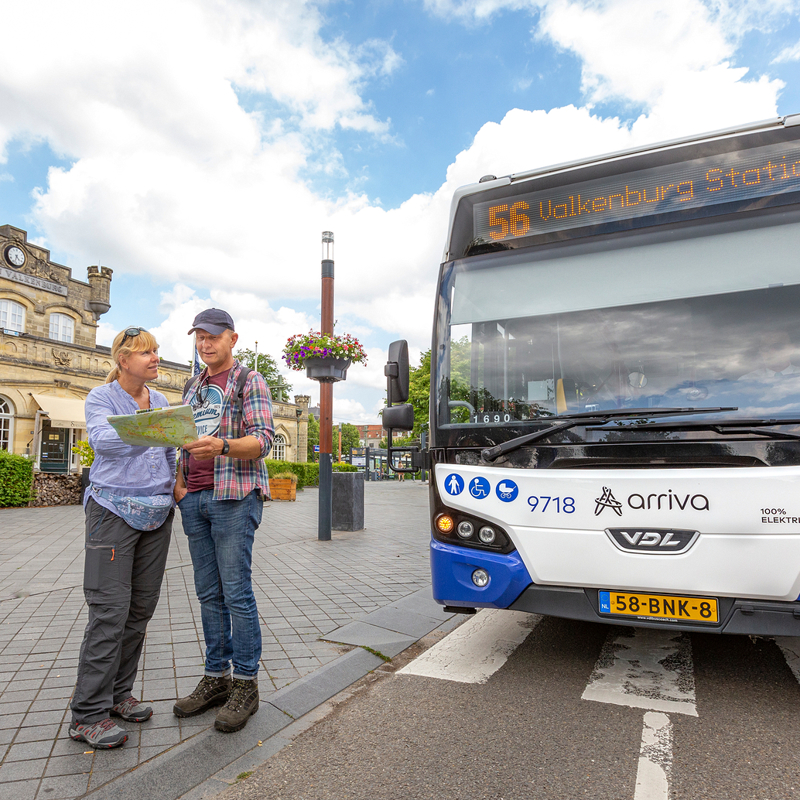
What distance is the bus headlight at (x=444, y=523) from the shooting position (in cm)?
380

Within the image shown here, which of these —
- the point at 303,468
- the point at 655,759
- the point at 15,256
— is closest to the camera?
the point at 655,759

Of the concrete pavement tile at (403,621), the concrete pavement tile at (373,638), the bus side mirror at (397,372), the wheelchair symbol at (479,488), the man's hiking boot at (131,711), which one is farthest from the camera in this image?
the concrete pavement tile at (403,621)

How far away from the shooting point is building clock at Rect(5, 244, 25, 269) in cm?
2838

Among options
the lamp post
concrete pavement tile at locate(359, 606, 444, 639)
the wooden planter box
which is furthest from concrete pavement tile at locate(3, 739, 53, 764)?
the wooden planter box

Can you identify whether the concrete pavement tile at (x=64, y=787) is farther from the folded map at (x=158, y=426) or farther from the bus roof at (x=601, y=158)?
the bus roof at (x=601, y=158)

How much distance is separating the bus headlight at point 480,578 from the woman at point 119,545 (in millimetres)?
1715

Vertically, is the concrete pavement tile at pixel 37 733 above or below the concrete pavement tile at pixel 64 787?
above

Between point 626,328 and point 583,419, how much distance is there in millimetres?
609

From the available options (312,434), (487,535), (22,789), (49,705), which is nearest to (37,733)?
(49,705)

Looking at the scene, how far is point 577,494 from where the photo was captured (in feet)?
11.2

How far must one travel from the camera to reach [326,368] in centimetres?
970

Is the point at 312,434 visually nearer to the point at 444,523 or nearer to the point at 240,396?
the point at 444,523

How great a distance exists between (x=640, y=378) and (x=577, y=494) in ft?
2.41

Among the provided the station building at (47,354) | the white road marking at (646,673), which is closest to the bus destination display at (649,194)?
the white road marking at (646,673)
